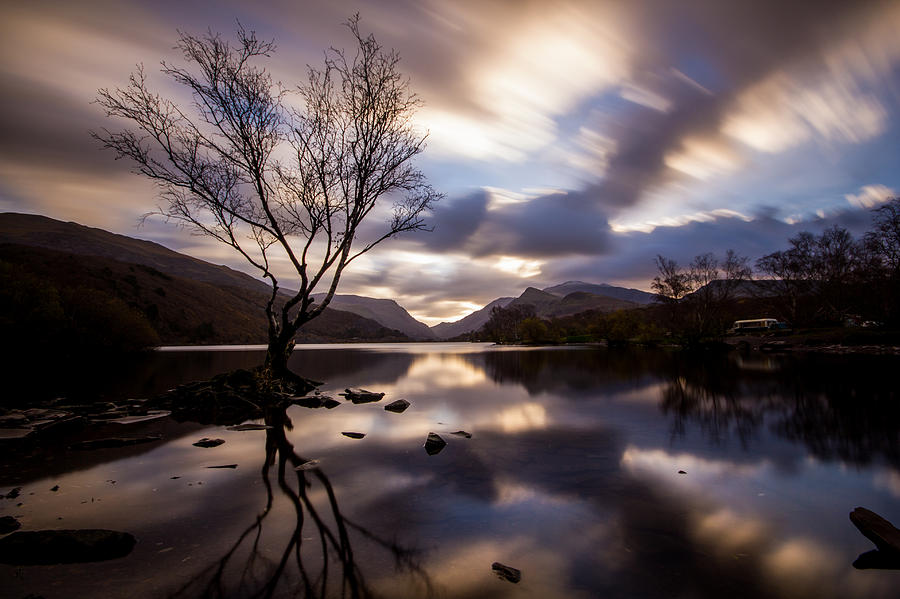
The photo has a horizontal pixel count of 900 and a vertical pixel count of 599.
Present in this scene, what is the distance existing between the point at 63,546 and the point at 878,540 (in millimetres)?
11186

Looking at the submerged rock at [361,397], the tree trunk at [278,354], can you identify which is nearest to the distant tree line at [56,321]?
the tree trunk at [278,354]

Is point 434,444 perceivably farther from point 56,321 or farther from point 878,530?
point 56,321

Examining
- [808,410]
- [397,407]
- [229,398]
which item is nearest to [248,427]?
[229,398]

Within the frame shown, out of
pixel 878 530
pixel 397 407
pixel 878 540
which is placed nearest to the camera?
pixel 878 540

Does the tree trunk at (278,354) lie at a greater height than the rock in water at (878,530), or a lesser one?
greater

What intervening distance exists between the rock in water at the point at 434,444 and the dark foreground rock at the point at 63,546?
6417mm

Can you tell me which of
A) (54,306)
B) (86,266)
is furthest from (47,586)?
(86,266)

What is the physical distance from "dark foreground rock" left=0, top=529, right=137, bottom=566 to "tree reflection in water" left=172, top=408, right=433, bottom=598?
1.53 meters

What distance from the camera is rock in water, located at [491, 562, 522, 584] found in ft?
14.4

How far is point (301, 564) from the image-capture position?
4.67m

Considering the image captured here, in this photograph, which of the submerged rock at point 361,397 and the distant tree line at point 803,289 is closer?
the submerged rock at point 361,397

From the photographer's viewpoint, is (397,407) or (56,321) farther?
(56,321)

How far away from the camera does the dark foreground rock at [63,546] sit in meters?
4.66

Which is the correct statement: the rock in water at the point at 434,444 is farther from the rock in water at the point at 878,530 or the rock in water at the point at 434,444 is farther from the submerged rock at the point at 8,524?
the rock in water at the point at 878,530
